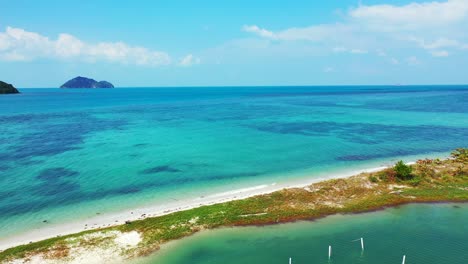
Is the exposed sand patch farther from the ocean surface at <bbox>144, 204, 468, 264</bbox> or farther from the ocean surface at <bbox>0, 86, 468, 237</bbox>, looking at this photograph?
the ocean surface at <bbox>0, 86, 468, 237</bbox>

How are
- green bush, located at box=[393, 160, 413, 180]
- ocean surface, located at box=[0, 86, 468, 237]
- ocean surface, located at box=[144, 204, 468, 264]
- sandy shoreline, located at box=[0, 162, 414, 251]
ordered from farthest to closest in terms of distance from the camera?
green bush, located at box=[393, 160, 413, 180]
ocean surface, located at box=[0, 86, 468, 237]
sandy shoreline, located at box=[0, 162, 414, 251]
ocean surface, located at box=[144, 204, 468, 264]

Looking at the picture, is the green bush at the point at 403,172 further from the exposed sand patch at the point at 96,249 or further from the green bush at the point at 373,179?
the exposed sand patch at the point at 96,249

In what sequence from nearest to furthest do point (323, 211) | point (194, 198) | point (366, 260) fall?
1. point (366, 260)
2. point (323, 211)
3. point (194, 198)

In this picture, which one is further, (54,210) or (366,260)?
(54,210)

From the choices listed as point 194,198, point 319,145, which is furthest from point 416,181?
point 194,198

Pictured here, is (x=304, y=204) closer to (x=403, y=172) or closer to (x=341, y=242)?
(x=341, y=242)

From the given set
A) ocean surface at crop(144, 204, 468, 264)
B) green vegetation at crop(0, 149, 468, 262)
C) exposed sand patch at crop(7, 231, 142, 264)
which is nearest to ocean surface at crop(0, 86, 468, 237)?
green vegetation at crop(0, 149, 468, 262)

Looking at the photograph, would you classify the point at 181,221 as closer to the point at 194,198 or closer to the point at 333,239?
the point at 194,198
